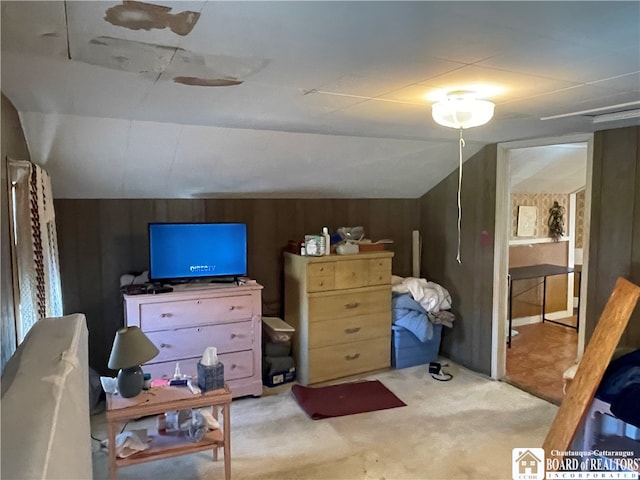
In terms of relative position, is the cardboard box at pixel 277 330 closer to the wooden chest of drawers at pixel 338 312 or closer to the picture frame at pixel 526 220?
the wooden chest of drawers at pixel 338 312

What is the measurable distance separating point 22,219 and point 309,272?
83.5 inches

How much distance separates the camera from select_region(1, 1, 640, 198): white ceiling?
132 cm

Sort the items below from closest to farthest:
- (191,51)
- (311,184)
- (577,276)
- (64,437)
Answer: (64,437)
(191,51)
(311,184)
(577,276)

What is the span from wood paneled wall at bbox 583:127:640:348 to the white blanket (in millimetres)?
1273

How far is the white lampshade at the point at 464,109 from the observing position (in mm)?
2262

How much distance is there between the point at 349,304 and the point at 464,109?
219 centimetres

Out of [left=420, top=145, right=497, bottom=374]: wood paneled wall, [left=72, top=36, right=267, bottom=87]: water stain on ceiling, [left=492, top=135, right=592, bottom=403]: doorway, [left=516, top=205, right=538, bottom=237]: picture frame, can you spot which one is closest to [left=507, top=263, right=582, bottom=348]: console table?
[left=492, top=135, right=592, bottom=403]: doorway

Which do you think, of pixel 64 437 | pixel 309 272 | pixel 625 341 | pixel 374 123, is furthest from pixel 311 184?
pixel 64 437

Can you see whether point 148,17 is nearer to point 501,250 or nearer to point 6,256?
point 6,256

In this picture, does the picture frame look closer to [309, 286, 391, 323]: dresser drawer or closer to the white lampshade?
[309, 286, 391, 323]: dresser drawer

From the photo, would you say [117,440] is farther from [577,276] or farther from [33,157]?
[577,276]

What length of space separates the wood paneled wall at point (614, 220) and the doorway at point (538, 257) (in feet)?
0.23

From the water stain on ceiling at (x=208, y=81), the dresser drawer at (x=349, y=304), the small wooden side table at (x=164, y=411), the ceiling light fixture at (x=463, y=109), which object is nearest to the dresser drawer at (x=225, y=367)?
the dresser drawer at (x=349, y=304)

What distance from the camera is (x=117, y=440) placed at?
8.39 feet
